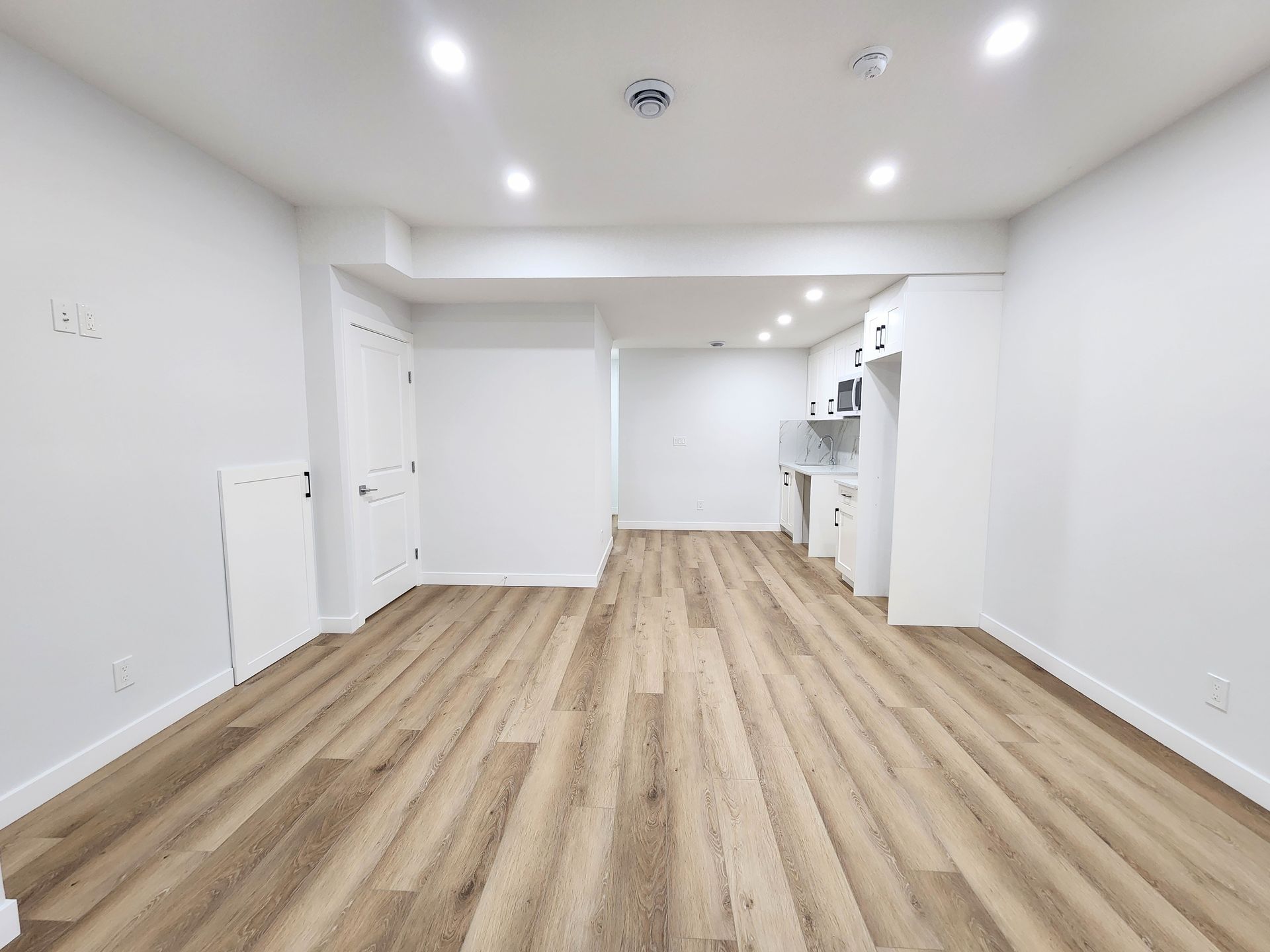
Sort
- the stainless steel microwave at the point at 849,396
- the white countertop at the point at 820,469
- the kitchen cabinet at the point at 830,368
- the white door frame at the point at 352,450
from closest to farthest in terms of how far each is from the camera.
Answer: the white door frame at the point at 352,450, the stainless steel microwave at the point at 849,396, the kitchen cabinet at the point at 830,368, the white countertop at the point at 820,469

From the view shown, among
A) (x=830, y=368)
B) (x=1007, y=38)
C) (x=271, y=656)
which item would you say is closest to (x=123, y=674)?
(x=271, y=656)

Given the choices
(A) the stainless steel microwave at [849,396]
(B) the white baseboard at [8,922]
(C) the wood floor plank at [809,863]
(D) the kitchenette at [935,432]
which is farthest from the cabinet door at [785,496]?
(B) the white baseboard at [8,922]

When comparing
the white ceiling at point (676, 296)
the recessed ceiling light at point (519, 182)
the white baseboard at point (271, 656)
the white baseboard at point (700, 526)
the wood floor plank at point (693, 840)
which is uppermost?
the recessed ceiling light at point (519, 182)

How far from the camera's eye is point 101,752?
1.94 m

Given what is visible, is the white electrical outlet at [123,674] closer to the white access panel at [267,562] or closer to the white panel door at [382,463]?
the white access panel at [267,562]

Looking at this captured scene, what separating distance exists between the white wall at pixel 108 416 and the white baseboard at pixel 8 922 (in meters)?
0.61

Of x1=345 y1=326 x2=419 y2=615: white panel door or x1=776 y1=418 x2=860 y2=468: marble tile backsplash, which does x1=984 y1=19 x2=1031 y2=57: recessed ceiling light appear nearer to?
x1=345 y1=326 x2=419 y2=615: white panel door

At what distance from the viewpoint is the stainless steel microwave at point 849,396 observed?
446cm

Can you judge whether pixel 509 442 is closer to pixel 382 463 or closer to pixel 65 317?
pixel 382 463

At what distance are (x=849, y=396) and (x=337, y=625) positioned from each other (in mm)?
4581

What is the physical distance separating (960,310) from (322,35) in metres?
3.51

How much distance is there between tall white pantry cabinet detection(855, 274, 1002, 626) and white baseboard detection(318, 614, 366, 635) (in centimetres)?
363

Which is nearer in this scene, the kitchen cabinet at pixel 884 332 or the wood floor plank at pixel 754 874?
the wood floor plank at pixel 754 874

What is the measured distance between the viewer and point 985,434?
10.5 ft
